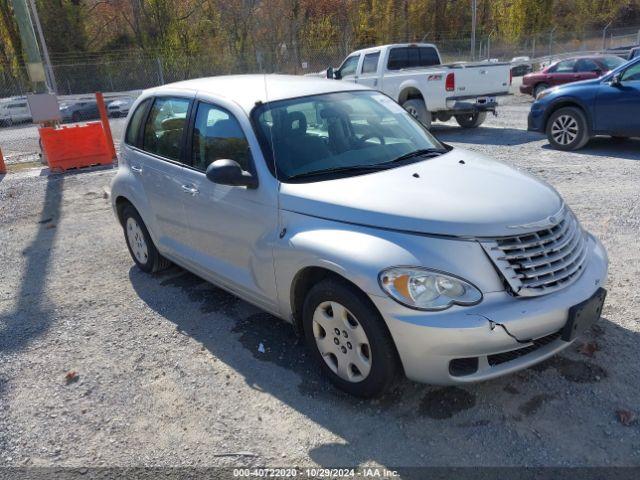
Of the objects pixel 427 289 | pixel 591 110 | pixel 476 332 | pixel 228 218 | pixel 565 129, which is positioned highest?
pixel 228 218

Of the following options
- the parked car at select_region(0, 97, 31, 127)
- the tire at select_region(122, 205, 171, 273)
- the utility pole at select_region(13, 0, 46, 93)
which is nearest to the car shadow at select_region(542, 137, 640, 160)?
the tire at select_region(122, 205, 171, 273)

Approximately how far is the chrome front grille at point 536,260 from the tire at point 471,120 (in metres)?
10.7

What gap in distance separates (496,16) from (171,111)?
54.8 m

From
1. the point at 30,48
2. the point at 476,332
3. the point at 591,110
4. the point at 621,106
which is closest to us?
the point at 476,332

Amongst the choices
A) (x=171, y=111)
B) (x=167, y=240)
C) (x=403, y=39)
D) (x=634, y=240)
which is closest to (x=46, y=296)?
(x=167, y=240)

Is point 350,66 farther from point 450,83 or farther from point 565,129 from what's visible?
point 565,129

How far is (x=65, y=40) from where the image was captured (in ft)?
124

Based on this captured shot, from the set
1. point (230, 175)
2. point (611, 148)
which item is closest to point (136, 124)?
point (230, 175)

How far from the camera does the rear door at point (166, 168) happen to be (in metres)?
4.20

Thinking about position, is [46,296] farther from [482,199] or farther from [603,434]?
[603,434]

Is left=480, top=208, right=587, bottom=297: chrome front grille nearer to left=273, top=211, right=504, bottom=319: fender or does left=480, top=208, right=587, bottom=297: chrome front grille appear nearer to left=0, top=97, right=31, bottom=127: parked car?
left=273, top=211, right=504, bottom=319: fender

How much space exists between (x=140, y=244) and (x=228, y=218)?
192 cm

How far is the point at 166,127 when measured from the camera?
14.7ft

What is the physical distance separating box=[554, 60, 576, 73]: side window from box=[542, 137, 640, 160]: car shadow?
8.81 meters
